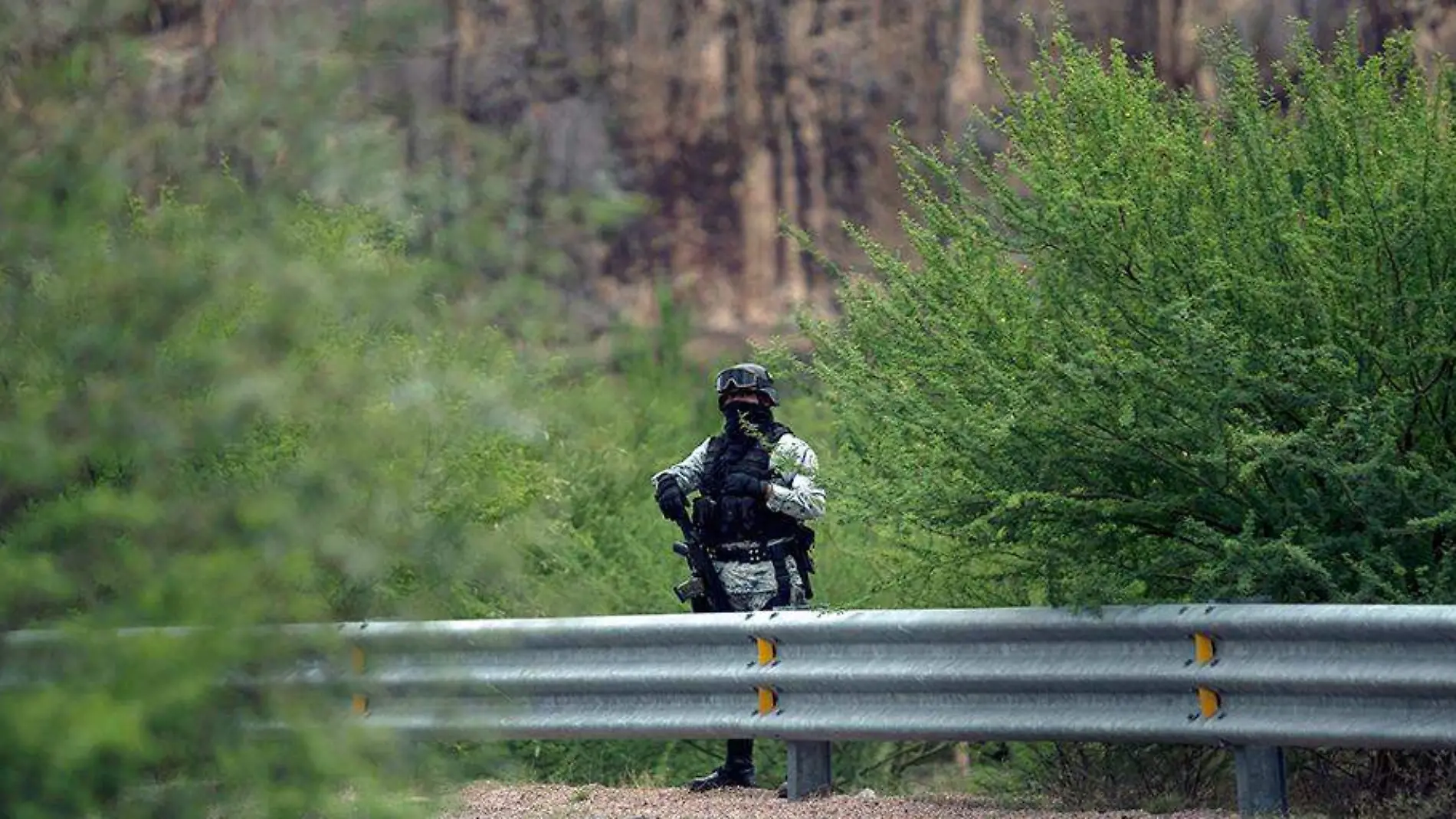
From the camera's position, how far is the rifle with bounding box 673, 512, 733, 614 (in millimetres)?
12047

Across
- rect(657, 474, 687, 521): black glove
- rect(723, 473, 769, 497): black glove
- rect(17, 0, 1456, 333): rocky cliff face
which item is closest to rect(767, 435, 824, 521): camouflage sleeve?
A: rect(723, 473, 769, 497): black glove

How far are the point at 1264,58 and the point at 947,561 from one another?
28204 mm

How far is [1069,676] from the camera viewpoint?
9117 mm

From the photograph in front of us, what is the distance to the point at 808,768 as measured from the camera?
10.2m

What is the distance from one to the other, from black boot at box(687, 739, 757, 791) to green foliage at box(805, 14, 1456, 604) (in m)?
1.48

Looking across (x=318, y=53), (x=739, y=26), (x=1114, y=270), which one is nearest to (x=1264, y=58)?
(x=739, y=26)

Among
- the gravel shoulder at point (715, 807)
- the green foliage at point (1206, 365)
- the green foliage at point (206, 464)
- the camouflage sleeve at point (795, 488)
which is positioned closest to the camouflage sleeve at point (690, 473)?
the camouflage sleeve at point (795, 488)

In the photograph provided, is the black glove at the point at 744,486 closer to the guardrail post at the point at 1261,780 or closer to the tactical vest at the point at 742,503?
the tactical vest at the point at 742,503

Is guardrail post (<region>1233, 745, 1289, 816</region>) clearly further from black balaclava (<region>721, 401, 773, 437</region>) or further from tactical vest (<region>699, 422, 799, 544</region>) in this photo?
black balaclava (<region>721, 401, 773, 437</region>)

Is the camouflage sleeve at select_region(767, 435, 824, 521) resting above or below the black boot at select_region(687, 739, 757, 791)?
above

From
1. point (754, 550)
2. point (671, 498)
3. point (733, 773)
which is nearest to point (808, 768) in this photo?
point (733, 773)

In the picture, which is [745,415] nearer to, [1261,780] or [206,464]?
A: [1261,780]

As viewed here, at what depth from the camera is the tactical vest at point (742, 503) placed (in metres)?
11.9

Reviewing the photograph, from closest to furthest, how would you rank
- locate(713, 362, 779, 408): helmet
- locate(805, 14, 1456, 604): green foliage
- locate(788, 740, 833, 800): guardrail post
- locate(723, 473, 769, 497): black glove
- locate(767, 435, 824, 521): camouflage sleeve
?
locate(805, 14, 1456, 604): green foliage → locate(788, 740, 833, 800): guardrail post → locate(767, 435, 824, 521): camouflage sleeve → locate(723, 473, 769, 497): black glove → locate(713, 362, 779, 408): helmet
